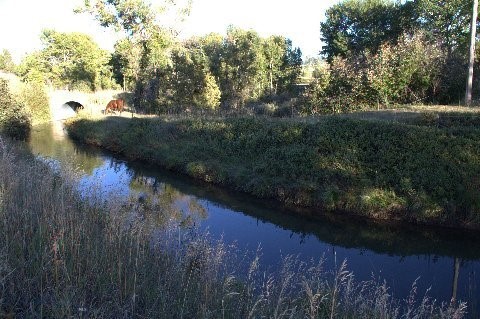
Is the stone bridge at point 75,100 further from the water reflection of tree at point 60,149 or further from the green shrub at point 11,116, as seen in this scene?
the green shrub at point 11,116

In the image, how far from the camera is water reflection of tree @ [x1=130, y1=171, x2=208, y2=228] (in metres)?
11.2

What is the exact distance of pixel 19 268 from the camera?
168 inches

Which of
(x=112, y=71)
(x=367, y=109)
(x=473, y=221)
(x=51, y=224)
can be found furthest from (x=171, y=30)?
(x=51, y=224)

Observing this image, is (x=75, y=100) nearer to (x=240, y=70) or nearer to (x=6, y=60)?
(x=240, y=70)

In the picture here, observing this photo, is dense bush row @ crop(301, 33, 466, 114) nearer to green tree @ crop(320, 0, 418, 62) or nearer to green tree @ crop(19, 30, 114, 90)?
green tree @ crop(320, 0, 418, 62)

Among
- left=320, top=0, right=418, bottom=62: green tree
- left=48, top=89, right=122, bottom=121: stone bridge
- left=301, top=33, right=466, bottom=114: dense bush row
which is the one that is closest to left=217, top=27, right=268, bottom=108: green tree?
left=320, top=0, right=418, bottom=62: green tree

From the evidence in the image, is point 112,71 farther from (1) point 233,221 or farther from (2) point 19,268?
(2) point 19,268

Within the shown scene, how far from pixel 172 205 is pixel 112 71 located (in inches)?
1516

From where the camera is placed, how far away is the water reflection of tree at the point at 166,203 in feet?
36.7

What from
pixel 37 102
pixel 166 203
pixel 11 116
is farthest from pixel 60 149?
pixel 166 203

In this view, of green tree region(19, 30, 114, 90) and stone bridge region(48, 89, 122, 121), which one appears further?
green tree region(19, 30, 114, 90)

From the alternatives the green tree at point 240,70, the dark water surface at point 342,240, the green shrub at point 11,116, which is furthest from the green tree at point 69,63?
the dark water surface at point 342,240

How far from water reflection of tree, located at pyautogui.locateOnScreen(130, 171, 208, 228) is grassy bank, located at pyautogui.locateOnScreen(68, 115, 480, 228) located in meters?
1.79

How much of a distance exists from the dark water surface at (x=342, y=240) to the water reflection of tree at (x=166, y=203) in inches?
1.4
